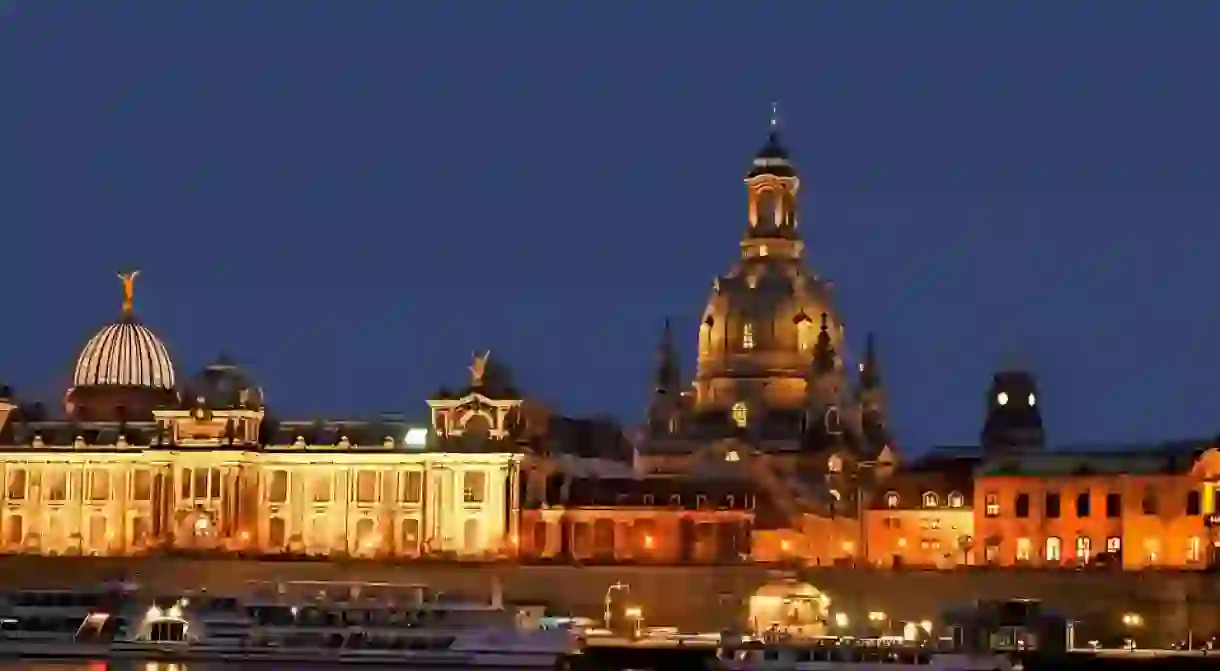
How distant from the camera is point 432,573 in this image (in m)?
117

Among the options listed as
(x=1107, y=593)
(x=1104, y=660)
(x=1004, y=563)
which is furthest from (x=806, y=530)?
(x=1104, y=660)

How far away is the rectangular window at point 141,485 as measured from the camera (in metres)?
128

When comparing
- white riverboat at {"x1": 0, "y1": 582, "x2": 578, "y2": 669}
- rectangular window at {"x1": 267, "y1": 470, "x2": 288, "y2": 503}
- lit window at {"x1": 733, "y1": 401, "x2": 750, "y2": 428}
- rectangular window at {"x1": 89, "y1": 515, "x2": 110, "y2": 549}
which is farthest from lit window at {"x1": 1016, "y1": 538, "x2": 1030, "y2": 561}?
rectangular window at {"x1": 89, "y1": 515, "x2": 110, "y2": 549}

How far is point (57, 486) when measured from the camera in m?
129

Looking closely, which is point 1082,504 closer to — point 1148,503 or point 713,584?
point 1148,503

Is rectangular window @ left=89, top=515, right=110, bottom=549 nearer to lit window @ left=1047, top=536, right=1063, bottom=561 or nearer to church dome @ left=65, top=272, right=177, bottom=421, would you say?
church dome @ left=65, top=272, right=177, bottom=421

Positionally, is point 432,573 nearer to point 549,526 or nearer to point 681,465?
point 549,526

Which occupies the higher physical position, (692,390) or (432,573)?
(692,390)

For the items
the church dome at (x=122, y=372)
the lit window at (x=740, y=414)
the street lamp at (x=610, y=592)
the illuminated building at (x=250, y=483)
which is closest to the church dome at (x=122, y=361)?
the church dome at (x=122, y=372)

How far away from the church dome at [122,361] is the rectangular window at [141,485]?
13317mm

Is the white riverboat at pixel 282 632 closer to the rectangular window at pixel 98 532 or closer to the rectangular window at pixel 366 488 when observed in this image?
the rectangular window at pixel 366 488

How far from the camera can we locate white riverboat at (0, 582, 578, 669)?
9344cm

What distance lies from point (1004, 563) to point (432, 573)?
2096cm

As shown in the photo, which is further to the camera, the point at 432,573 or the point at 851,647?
the point at 432,573
